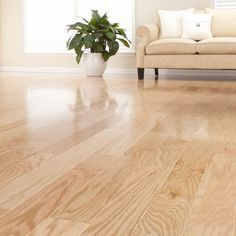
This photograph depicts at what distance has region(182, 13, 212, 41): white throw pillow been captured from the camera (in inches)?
179

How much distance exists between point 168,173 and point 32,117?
3.37 ft

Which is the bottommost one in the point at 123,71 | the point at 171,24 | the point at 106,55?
the point at 123,71

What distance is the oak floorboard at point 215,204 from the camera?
70 cm

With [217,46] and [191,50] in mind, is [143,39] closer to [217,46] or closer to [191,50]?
[191,50]

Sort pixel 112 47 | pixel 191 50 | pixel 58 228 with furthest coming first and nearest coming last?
pixel 112 47 < pixel 191 50 < pixel 58 228

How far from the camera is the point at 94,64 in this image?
4.91 m

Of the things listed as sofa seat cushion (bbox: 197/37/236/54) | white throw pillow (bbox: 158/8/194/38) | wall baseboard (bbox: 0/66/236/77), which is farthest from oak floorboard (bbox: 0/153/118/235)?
wall baseboard (bbox: 0/66/236/77)

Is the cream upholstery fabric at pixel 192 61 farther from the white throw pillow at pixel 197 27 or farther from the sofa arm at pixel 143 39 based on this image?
the white throw pillow at pixel 197 27

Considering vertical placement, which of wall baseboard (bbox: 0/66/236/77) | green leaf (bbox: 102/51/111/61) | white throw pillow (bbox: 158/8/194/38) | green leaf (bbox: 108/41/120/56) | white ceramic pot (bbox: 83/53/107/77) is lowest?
wall baseboard (bbox: 0/66/236/77)

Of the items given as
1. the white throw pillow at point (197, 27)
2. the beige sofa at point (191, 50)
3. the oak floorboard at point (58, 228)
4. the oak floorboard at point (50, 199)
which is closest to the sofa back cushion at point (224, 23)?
the beige sofa at point (191, 50)

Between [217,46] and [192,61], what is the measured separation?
308 mm

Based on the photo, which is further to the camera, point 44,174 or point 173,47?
point 173,47

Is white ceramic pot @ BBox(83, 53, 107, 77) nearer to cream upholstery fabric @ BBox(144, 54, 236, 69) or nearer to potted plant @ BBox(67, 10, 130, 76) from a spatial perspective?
potted plant @ BBox(67, 10, 130, 76)

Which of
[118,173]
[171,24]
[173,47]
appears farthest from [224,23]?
[118,173]
